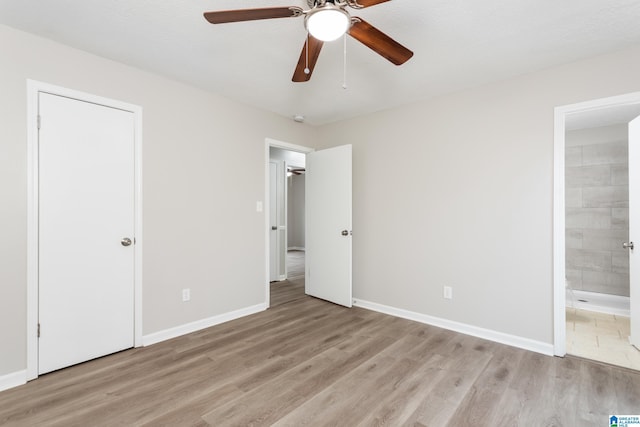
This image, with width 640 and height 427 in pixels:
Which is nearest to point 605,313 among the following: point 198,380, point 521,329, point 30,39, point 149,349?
point 521,329

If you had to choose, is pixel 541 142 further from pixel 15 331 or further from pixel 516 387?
pixel 15 331

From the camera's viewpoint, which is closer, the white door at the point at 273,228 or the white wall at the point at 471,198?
the white wall at the point at 471,198

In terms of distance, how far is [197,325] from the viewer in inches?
123

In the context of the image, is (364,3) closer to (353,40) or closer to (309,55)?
(309,55)

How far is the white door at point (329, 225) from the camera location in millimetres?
3846

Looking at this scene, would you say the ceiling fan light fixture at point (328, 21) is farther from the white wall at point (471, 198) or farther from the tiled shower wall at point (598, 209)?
the tiled shower wall at point (598, 209)

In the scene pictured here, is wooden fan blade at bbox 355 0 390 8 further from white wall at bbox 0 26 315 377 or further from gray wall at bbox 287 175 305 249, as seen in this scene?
gray wall at bbox 287 175 305 249

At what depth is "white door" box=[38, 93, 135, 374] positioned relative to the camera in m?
2.27

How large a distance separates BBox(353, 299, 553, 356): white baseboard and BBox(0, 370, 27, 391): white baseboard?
3124mm

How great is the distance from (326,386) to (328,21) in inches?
85.9

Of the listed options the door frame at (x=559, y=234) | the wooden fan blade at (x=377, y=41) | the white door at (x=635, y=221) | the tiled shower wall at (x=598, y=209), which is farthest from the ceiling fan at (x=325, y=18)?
the tiled shower wall at (x=598, y=209)

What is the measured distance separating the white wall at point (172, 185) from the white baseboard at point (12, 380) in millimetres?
49

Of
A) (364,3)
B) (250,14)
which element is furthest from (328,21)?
(250,14)

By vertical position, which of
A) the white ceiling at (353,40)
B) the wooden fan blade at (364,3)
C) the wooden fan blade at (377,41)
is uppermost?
the white ceiling at (353,40)
